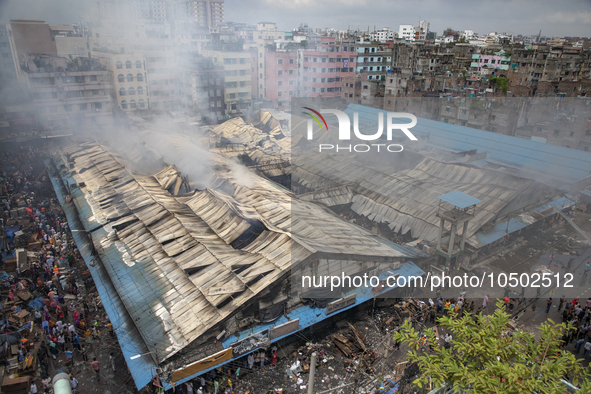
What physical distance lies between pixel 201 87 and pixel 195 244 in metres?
40.6

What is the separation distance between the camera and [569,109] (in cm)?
4019

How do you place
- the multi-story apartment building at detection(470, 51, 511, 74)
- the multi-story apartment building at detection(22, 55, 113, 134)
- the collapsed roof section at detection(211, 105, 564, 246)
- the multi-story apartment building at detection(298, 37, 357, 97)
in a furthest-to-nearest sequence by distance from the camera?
the multi-story apartment building at detection(470, 51, 511, 74) → the multi-story apartment building at detection(298, 37, 357, 97) → the multi-story apartment building at detection(22, 55, 113, 134) → the collapsed roof section at detection(211, 105, 564, 246)

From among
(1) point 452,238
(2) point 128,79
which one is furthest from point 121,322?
(2) point 128,79

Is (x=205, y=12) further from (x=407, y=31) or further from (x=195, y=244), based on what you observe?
(x=195, y=244)

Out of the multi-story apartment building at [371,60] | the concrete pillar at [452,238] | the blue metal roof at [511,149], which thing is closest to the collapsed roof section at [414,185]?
the blue metal roof at [511,149]

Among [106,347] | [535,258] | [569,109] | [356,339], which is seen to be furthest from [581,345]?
[569,109]

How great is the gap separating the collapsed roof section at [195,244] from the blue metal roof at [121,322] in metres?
0.33

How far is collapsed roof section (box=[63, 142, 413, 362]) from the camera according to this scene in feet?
52.4

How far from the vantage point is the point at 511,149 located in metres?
35.7

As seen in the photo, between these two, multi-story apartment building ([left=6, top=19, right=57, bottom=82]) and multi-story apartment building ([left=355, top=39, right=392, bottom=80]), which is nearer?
multi-story apartment building ([left=6, top=19, right=57, bottom=82])

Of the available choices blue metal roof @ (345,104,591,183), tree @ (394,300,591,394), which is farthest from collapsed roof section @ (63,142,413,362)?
blue metal roof @ (345,104,591,183)

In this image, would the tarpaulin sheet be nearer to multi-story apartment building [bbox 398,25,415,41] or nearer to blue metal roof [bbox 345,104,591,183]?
blue metal roof [bbox 345,104,591,183]

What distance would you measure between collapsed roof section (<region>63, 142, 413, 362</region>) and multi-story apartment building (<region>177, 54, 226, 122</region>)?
28880 millimetres

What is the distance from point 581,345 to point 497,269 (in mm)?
6381
